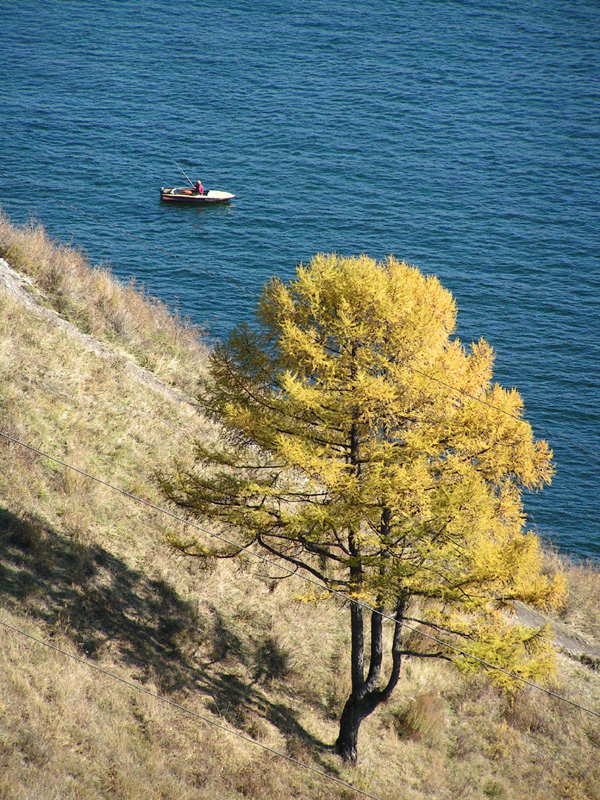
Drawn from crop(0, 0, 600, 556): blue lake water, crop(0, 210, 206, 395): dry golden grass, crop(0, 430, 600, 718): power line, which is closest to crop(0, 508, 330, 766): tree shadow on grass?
crop(0, 430, 600, 718): power line

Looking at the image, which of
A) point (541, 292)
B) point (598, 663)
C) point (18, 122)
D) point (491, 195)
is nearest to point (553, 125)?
point (491, 195)

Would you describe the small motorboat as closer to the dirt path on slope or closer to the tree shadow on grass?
the dirt path on slope

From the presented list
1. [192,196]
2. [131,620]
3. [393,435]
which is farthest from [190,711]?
[192,196]

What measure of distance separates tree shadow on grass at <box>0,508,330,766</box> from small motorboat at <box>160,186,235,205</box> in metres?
39.5

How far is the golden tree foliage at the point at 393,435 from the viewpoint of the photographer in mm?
11234

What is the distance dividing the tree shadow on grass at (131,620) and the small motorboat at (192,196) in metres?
39.5

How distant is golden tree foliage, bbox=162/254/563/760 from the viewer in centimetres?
1123

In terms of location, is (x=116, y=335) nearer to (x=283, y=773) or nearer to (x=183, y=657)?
(x=183, y=657)

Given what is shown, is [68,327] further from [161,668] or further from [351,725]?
[351,725]

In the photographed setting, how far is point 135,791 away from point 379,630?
537 centimetres

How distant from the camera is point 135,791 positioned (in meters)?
10.2

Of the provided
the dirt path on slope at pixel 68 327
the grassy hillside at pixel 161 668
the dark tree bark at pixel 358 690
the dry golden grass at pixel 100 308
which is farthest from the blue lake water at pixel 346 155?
the dark tree bark at pixel 358 690

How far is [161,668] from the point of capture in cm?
1348

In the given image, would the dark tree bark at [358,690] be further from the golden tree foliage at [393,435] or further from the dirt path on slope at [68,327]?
the dirt path on slope at [68,327]
